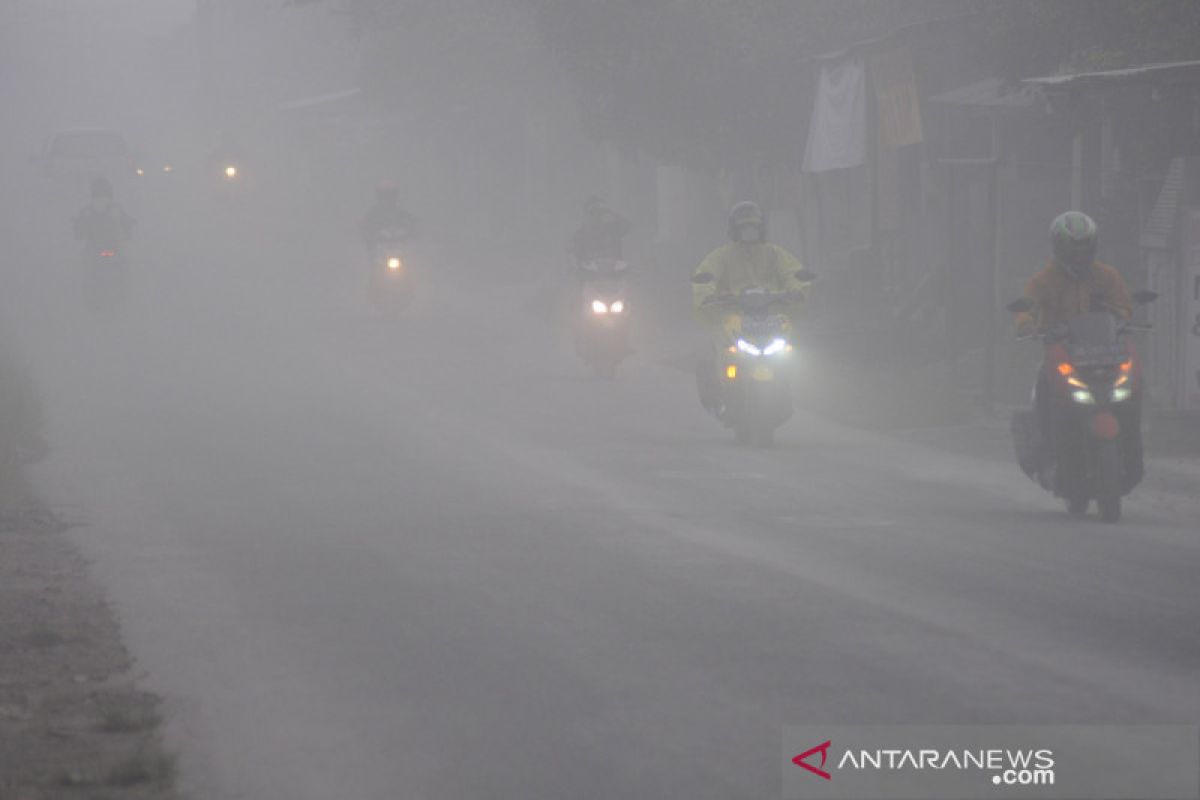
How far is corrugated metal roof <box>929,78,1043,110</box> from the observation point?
23.2 meters

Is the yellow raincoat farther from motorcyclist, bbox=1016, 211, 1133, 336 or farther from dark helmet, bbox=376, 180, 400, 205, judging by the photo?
dark helmet, bbox=376, 180, 400, 205

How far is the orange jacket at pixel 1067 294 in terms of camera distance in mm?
12281

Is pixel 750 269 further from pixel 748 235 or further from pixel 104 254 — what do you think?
pixel 104 254

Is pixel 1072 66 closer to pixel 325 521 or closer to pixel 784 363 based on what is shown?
pixel 784 363

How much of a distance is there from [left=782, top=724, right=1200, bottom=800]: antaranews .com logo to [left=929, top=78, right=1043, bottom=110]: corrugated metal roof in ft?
54.3

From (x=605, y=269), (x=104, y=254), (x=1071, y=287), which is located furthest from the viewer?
(x=104, y=254)

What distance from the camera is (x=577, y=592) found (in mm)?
9367

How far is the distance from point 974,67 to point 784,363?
41.3ft

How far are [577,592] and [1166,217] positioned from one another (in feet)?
35.0

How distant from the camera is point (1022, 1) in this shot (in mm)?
22266

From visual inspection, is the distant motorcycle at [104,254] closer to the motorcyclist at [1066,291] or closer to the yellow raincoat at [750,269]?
the yellow raincoat at [750,269]

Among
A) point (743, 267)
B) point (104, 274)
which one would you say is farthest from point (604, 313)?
point (104, 274)

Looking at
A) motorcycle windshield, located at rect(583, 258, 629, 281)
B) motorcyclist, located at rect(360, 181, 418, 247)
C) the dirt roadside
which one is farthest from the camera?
motorcyclist, located at rect(360, 181, 418, 247)

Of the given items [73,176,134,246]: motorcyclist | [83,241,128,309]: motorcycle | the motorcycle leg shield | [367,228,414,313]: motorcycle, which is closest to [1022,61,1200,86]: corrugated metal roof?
the motorcycle leg shield
